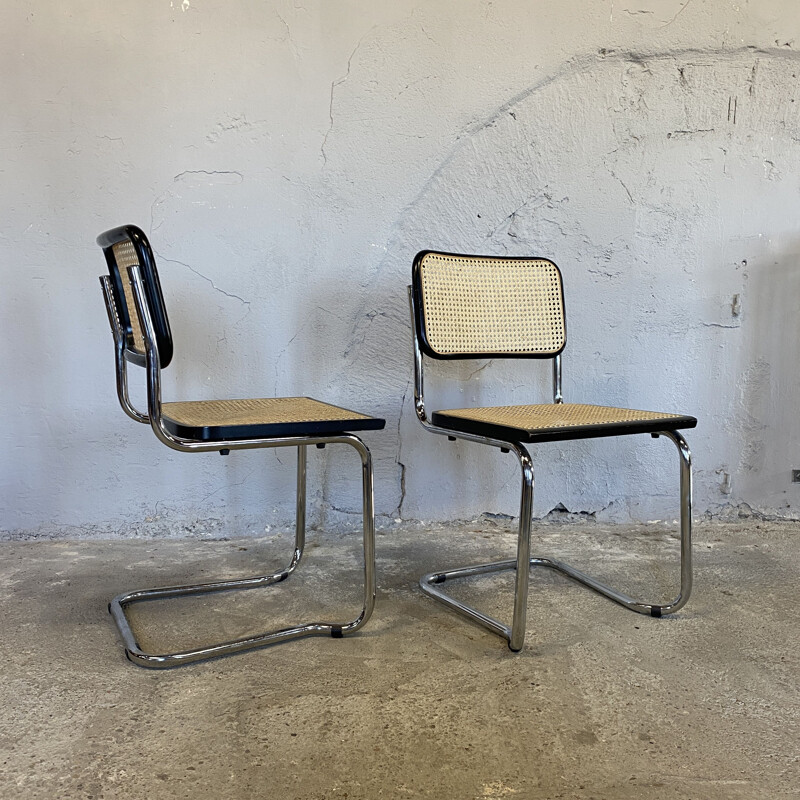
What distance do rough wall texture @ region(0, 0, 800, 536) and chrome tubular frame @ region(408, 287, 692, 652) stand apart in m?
0.50

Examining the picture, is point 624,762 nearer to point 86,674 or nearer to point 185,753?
point 185,753

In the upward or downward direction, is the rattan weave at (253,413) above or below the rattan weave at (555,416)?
above

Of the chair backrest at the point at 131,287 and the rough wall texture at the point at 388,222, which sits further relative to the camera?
the rough wall texture at the point at 388,222

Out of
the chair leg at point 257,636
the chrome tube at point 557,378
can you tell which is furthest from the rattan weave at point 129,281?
the chrome tube at point 557,378

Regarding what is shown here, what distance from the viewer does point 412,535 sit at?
2.18 meters

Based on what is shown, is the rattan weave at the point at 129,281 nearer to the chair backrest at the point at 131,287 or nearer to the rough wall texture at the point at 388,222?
the chair backrest at the point at 131,287

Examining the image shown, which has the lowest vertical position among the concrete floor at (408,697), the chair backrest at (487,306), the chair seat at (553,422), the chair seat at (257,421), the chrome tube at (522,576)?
the concrete floor at (408,697)

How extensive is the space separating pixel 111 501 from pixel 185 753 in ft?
4.11

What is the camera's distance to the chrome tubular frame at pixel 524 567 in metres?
1.34

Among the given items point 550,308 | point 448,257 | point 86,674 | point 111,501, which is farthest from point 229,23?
point 86,674

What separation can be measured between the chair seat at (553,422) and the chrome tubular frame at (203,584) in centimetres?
25

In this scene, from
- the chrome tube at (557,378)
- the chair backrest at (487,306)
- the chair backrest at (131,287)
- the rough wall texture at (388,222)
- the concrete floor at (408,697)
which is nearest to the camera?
the concrete floor at (408,697)

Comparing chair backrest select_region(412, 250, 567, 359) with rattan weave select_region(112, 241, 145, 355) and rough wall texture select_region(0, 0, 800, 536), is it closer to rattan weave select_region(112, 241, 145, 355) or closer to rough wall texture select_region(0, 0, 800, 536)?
rough wall texture select_region(0, 0, 800, 536)

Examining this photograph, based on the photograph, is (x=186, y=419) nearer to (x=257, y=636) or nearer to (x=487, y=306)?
(x=257, y=636)
